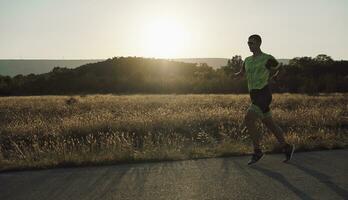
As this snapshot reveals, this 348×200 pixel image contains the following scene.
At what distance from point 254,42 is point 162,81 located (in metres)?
87.0

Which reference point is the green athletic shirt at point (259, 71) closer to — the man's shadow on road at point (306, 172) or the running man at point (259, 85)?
the running man at point (259, 85)

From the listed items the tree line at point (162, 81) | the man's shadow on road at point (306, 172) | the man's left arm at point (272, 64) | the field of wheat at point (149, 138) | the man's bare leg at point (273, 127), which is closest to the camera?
the man's shadow on road at point (306, 172)

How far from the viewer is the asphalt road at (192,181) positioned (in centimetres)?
601

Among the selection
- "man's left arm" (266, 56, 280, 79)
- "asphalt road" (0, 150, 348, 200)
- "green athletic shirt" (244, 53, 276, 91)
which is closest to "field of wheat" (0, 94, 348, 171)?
"asphalt road" (0, 150, 348, 200)

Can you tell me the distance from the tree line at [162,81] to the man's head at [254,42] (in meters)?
61.3

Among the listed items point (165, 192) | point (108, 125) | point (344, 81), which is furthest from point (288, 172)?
point (344, 81)

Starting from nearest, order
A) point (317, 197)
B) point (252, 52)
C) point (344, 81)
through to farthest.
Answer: point (317, 197), point (252, 52), point (344, 81)

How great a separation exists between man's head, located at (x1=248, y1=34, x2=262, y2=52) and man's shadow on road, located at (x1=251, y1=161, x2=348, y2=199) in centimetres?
176

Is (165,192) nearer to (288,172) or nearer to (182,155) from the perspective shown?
(288,172)

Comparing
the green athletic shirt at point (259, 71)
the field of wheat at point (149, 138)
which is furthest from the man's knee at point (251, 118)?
the field of wheat at point (149, 138)

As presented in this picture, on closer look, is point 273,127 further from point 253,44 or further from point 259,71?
point 253,44

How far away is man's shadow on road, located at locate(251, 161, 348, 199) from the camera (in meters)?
5.99

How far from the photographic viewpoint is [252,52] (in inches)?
321

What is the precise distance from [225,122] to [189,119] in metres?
1.12
